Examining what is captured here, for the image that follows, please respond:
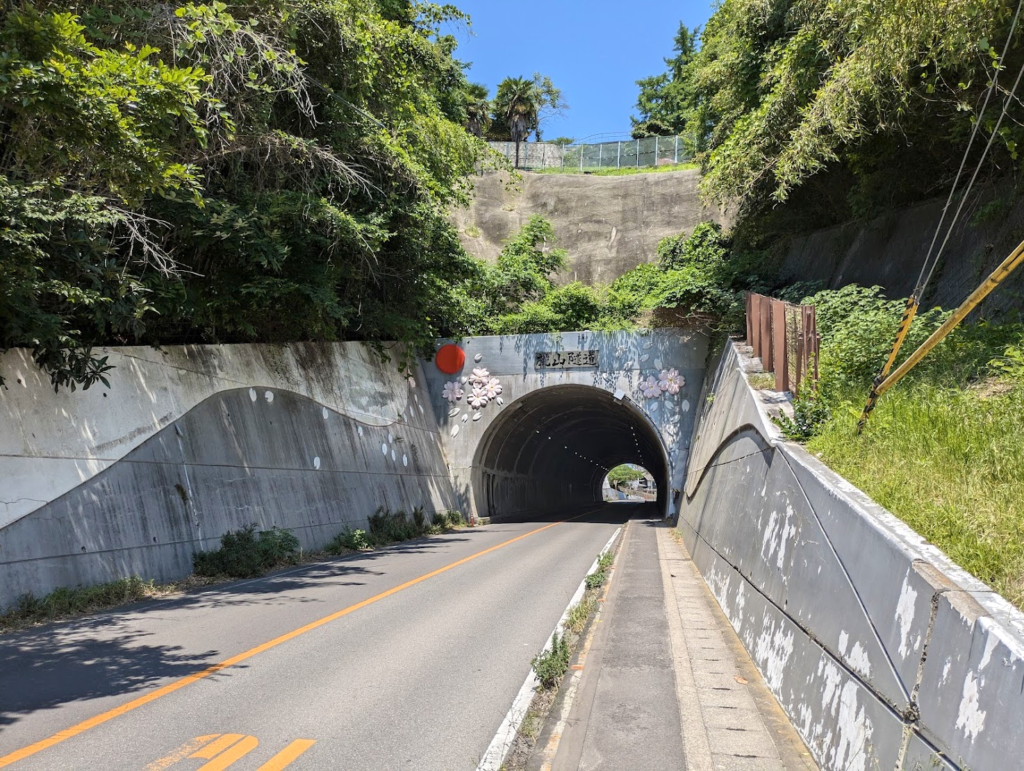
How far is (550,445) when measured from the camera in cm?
3950

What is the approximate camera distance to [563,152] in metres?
54.5

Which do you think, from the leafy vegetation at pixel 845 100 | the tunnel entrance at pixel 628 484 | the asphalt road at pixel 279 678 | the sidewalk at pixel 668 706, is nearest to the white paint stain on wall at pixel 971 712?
the sidewalk at pixel 668 706

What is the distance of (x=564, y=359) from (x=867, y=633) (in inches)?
846

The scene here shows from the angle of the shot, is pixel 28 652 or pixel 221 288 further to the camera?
pixel 221 288

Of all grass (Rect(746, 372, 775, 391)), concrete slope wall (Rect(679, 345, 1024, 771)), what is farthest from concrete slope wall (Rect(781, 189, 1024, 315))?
concrete slope wall (Rect(679, 345, 1024, 771))

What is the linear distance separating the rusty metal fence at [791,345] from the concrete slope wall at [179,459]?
372 inches

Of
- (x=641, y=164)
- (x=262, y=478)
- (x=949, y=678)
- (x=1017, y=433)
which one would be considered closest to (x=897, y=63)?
(x=1017, y=433)

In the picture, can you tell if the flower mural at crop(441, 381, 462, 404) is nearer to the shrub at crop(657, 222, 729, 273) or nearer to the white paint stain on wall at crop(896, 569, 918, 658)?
the shrub at crop(657, 222, 729, 273)

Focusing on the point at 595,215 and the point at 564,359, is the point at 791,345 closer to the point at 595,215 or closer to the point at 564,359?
the point at 564,359

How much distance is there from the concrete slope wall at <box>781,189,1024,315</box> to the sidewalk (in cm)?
633

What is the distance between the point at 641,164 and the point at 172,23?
147ft

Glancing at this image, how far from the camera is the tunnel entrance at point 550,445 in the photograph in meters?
26.8

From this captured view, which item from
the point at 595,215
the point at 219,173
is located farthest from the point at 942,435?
the point at 595,215

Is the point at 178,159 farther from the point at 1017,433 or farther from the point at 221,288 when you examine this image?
the point at 1017,433
